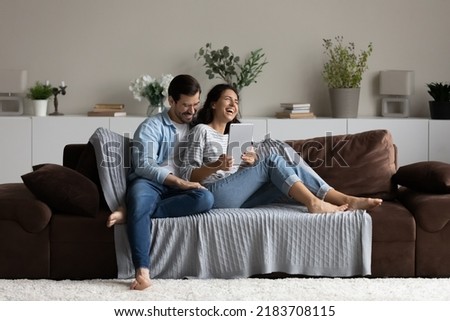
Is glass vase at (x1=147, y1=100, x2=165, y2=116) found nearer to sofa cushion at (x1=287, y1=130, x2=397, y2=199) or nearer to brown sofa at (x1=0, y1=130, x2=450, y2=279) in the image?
sofa cushion at (x1=287, y1=130, x2=397, y2=199)

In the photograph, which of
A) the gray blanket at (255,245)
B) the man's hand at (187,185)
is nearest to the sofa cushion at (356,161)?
the gray blanket at (255,245)

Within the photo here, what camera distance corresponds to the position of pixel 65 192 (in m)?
4.46

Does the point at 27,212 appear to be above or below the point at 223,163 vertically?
below

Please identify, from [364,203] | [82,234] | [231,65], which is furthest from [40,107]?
[364,203]

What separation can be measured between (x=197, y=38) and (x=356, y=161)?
9.32 ft

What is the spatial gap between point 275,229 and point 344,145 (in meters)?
0.90

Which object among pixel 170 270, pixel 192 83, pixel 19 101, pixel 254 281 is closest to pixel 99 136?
pixel 192 83

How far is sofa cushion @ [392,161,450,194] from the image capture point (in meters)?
4.71

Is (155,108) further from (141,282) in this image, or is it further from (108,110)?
(141,282)

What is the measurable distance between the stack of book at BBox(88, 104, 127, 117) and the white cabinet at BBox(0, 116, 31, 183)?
542mm

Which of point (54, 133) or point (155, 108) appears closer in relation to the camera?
point (54, 133)
